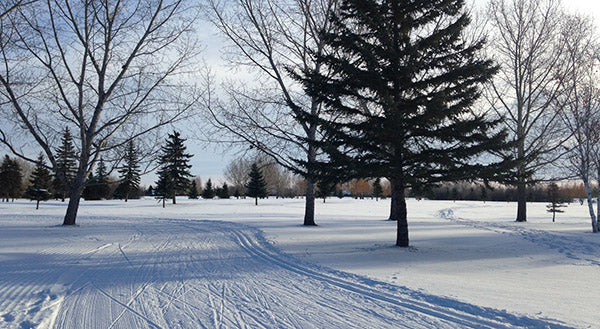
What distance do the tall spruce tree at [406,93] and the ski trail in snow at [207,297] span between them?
11.1 ft

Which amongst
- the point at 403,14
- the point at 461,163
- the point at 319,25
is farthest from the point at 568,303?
the point at 319,25

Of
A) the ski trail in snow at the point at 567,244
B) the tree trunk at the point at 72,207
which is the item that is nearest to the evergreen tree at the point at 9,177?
the tree trunk at the point at 72,207

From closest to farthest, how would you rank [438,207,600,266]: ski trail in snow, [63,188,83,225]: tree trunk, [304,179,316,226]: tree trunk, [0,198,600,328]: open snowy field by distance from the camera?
[0,198,600,328]: open snowy field
[438,207,600,266]: ski trail in snow
[63,188,83,225]: tree trunk
[304,179,316,226]: tree trunk

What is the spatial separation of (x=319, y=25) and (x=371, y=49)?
639cm

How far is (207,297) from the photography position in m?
4.81

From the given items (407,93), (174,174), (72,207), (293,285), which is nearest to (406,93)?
(407,93)

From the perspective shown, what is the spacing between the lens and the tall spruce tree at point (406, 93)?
28.2ft

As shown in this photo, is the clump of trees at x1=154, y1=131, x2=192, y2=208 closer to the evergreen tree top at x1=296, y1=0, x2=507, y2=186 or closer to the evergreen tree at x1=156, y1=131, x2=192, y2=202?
the evergreen tree at x1=156, y1=131, x2=192, y2=202

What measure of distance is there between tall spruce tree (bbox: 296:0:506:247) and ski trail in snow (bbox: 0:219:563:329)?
338 cm

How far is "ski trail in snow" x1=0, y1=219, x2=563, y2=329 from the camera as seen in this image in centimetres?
391

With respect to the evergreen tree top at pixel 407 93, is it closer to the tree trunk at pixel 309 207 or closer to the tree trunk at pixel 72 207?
the tree trunk at pixel 309 207

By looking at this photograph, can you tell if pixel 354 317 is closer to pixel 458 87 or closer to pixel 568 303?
pixel 568 303

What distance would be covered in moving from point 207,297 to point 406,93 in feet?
24.0

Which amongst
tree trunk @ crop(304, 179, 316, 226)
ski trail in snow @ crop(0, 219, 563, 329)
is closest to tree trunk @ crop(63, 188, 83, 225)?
ski trail in snow @ crop(0, 219, 563, 329)
